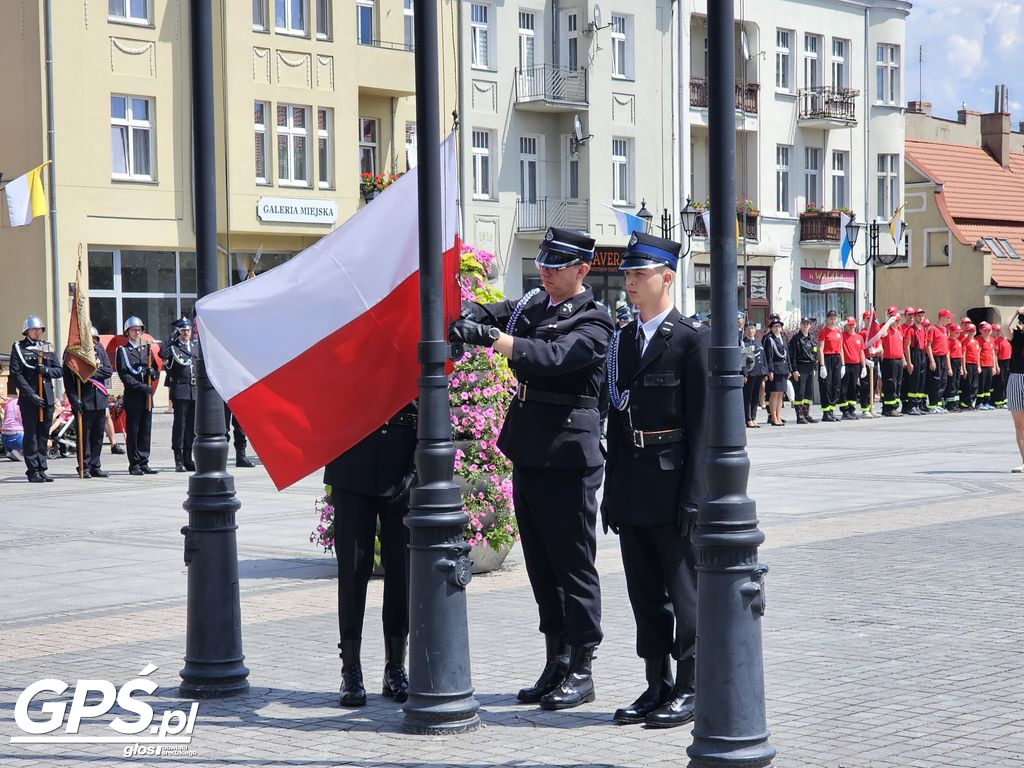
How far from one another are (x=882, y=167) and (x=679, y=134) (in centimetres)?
1008

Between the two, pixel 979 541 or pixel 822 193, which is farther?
pixel 822 193

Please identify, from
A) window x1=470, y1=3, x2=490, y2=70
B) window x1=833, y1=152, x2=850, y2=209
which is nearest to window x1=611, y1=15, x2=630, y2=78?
window x1=470, y1=3, x2=490, y2=70

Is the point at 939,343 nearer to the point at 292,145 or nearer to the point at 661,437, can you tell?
the point at 292,145

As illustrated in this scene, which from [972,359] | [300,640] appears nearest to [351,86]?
[972,359]

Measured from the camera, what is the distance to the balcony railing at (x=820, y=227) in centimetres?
4888

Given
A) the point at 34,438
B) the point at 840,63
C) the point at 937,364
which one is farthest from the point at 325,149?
the point at 840,63

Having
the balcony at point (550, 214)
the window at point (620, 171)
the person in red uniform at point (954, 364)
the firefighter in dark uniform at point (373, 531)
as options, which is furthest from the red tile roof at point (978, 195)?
the firefighter in dark uniform at point (373, 531)

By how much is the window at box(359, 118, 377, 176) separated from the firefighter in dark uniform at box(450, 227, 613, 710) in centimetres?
3315

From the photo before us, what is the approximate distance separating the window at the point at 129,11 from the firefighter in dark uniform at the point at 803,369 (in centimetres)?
1619

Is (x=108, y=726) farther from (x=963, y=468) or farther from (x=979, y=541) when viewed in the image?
(x=963, y=468)

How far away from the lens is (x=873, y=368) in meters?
32.5

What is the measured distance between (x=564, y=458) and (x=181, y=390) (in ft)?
49.8

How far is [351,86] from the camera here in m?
38.3

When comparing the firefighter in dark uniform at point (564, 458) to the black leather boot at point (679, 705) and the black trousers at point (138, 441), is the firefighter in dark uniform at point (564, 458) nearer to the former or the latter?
the black leather boot at point (679, 705)
